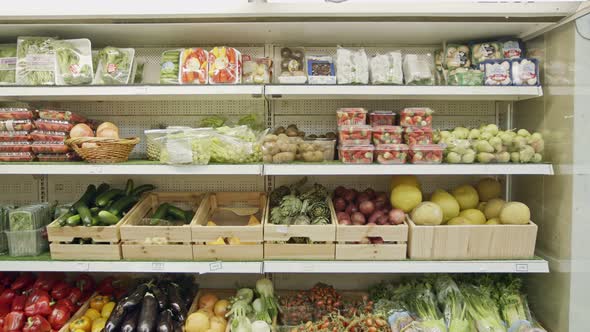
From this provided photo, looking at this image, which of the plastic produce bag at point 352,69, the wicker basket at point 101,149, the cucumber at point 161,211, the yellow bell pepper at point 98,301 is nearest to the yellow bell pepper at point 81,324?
the yellow bell pepper at point 98,301

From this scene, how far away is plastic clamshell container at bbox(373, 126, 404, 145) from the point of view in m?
2.18

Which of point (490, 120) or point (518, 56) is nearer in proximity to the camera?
point (518, 56)

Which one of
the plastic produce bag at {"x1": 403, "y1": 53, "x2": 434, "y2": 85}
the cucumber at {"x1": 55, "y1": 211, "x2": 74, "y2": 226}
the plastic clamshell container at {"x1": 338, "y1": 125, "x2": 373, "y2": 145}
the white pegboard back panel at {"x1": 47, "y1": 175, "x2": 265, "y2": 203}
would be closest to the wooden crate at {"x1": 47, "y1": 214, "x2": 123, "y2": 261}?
the cucumber at {"x1": 55, "y1": 211, "x2": 74, "y2": 226}

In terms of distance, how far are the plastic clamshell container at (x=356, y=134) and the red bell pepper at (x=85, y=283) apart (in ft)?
6.40

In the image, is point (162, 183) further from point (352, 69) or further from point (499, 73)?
point (499, 73)

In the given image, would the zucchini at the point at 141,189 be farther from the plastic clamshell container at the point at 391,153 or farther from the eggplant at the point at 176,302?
the plastic clamshell container at the point at 391,153

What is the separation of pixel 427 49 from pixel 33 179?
2851mm

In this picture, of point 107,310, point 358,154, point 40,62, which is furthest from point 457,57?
point 107,310

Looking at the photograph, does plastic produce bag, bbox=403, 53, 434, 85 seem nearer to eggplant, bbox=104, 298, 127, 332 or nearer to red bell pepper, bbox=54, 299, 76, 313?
eggplant, bbox=104, 298, 127, 332

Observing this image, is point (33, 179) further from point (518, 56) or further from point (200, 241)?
point (518, 56)

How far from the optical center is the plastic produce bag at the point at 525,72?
215 centimetres

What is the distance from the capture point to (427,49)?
2625 millimetres

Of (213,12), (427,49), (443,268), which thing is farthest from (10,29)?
(443,268)

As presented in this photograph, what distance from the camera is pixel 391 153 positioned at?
217 centimetres
